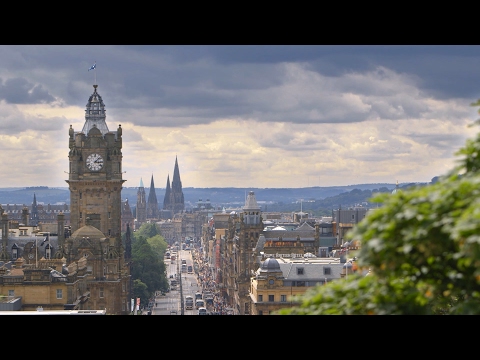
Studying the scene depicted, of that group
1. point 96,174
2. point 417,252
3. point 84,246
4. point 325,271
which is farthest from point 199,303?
point 417,252

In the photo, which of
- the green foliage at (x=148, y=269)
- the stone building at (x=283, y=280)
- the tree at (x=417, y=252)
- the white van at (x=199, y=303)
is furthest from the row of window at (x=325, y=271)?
the tree at (x=417, y=252)

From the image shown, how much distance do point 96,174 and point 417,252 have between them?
11126 cm

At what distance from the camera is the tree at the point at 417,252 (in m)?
21.3

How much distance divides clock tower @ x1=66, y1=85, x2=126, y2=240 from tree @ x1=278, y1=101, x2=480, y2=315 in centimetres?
10745

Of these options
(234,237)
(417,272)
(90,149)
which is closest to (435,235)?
(417,272)

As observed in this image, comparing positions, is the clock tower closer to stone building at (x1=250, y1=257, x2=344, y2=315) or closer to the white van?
the white van

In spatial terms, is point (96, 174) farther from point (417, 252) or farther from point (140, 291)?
point (417, 252)

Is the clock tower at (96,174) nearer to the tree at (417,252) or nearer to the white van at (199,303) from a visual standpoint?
the white van at (199,303)

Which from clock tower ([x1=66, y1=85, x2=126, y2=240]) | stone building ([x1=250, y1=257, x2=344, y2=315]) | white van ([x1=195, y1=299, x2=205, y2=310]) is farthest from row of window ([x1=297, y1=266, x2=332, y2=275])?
white van ([x1=195, y1=299, x2=205, y2=310])

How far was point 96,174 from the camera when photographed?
132m

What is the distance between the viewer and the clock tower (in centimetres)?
13075

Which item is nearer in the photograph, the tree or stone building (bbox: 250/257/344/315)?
the tree
